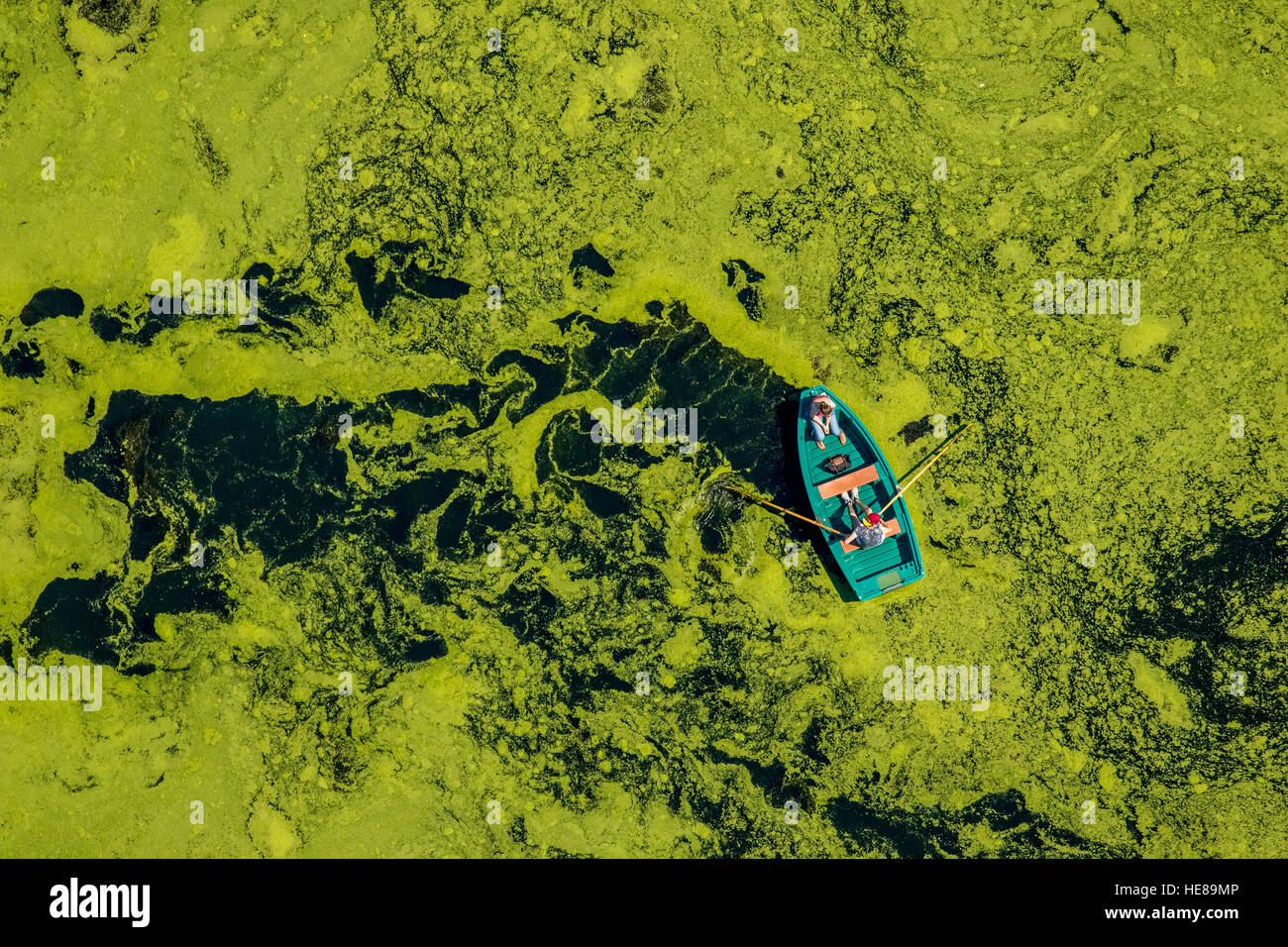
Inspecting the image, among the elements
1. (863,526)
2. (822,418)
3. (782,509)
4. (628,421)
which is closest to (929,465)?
(863,526)

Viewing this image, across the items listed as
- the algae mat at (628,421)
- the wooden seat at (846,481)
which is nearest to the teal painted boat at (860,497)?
the wooden seat at (846,481)

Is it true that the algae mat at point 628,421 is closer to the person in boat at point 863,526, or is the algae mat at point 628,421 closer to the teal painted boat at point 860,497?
the teal painted boat at point 860,497

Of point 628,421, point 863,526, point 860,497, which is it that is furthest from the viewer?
point 628,421

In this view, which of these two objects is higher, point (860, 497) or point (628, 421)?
point (628, 421)

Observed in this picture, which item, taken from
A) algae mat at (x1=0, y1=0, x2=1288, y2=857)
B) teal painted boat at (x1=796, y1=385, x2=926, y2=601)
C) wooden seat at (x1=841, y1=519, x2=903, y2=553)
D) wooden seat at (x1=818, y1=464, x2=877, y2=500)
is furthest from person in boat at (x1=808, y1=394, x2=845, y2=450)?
wooden seat at (x1=841, y1=519, x2=903, y2=553)

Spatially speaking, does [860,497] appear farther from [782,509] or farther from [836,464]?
[782,509]

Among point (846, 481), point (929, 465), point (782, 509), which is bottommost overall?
point (782, 509)
